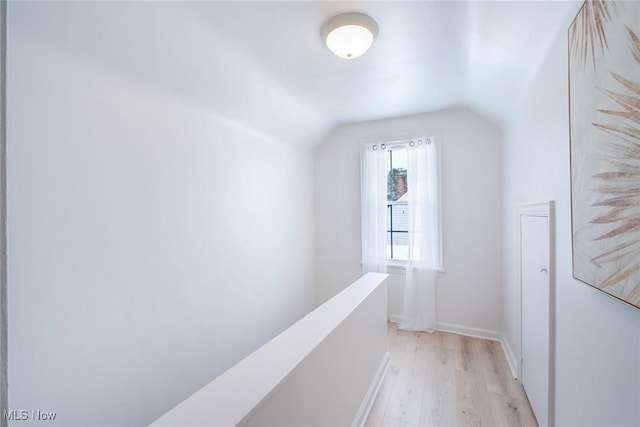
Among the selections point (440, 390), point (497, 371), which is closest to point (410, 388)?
point (440, 390)

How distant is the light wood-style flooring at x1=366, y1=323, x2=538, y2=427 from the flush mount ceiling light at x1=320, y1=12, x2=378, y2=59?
2378 mm

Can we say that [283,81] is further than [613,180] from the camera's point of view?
Yes

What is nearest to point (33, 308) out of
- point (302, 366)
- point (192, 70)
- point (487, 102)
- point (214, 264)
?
point (214, 264)

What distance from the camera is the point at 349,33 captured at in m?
1.61

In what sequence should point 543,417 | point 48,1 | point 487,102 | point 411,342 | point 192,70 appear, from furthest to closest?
point 411,342, point 487,102, point 192,70, point 543,417, point 48,1

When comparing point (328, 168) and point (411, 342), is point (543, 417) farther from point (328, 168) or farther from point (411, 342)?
point (328, 168)

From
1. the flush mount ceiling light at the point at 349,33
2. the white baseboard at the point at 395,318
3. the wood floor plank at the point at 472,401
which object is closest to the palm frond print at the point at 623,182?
the flush mount ceiling light at the point at 349,33

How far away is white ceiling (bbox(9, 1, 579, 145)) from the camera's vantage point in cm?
133

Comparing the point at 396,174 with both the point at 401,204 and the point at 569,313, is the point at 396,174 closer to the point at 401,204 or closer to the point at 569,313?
the point at 401,204

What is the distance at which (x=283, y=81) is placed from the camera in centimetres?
225

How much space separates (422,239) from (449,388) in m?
1.52

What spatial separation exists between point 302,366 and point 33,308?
1243mm

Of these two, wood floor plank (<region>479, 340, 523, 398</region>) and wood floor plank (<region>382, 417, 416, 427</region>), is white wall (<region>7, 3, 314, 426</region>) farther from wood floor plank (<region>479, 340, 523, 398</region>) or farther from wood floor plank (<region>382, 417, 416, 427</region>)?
wood floor plank (<region>479, 340, 523, 398</region>)

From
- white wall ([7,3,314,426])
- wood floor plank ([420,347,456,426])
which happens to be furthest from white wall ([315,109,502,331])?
white wall ([7,3,314,426])
